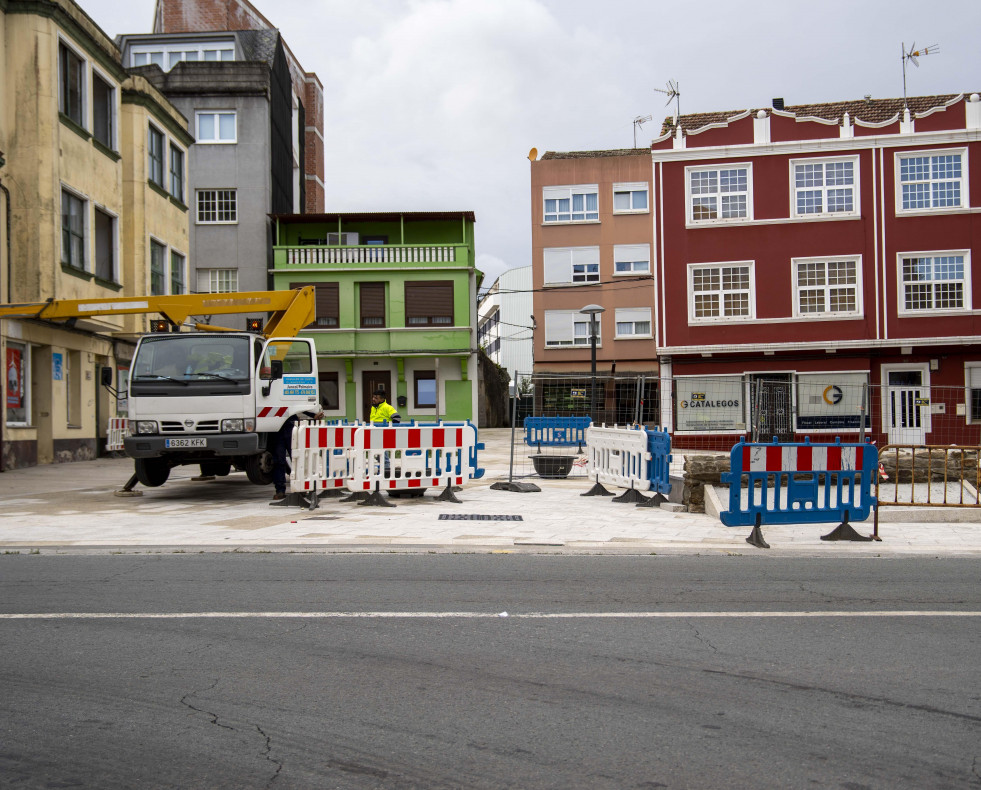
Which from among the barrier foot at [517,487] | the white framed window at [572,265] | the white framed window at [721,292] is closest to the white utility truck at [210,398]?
the barrier foot at [517,487]

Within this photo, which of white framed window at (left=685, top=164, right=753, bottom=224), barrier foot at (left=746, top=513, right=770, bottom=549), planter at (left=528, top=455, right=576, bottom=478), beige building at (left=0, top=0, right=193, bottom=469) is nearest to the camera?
barrier foot at (left=746, top=513, right=770, bottom=549)

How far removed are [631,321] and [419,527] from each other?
32.6m

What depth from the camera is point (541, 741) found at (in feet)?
12.5

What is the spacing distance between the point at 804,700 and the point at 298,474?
9386 mm

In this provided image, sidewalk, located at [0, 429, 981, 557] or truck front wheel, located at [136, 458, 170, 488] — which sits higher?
truck front wheel, located at [136, 458, 170, 488]

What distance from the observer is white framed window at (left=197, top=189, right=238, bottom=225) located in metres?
41.4

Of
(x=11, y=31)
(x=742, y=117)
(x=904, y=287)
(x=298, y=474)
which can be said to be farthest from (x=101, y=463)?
(x=904, y=287)

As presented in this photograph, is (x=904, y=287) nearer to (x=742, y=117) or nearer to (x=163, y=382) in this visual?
(x=742, y=117)

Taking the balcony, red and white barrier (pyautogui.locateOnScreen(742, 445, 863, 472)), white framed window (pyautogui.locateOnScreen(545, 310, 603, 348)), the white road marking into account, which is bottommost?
the white road marking

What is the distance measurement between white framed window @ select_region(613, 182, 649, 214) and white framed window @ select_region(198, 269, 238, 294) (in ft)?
56.5

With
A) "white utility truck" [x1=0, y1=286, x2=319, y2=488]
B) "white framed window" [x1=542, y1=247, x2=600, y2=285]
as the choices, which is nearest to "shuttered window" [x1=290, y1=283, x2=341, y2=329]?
"white framed window" [x1=542, y1=247, x2=600, y2=285]

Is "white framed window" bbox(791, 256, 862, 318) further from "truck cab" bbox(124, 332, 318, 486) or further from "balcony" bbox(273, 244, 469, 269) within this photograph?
"truck cab" bbox(124, 332, 318, 486)

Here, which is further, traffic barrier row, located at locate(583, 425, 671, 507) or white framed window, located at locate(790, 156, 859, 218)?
white framed window, located at locate(790, 156, 859, 218)

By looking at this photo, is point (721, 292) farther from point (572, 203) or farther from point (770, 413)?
point (572, 203)
